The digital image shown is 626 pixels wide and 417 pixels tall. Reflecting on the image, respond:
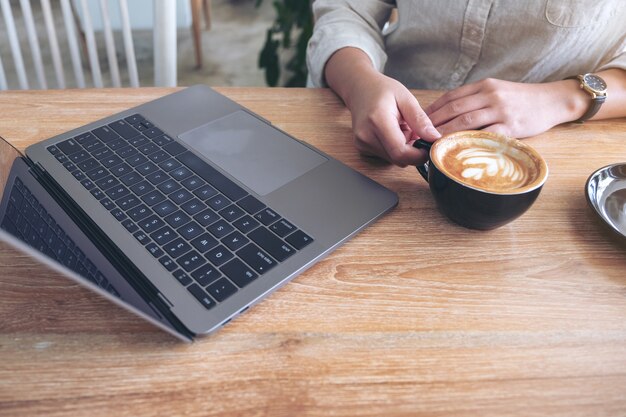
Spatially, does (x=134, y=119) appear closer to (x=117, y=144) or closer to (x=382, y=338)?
(x=117, y=144)

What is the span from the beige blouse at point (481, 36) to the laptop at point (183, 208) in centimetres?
27

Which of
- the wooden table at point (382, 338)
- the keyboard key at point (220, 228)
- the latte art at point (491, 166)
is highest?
the latte art at point (491, 166)

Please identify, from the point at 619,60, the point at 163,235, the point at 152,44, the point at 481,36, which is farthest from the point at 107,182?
the point at 152,44

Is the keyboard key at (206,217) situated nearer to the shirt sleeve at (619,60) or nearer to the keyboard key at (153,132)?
the keyboard key at (153,132)

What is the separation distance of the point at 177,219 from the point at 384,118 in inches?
10.4

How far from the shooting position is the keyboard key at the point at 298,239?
0.46 m

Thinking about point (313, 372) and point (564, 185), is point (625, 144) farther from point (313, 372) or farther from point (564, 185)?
point (313, 372)

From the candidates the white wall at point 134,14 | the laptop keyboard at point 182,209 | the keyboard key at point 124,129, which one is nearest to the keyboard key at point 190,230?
the laptop keyboard at point 182,209

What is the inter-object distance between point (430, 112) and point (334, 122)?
0.13 metres

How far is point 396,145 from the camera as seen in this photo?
553mm

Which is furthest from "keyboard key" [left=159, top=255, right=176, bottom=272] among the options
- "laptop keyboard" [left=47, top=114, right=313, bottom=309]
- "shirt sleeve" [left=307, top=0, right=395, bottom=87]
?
"shirt sleeve" [left=307, top=0, right=395, bottom=87]

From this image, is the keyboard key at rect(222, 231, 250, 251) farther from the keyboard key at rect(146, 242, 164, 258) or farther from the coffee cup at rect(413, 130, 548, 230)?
the coffee cup at rect(413, 130, 548, 230)

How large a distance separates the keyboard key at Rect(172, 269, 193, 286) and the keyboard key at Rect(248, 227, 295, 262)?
2.8 inches

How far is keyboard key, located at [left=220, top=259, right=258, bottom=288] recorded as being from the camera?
1.37 feet
